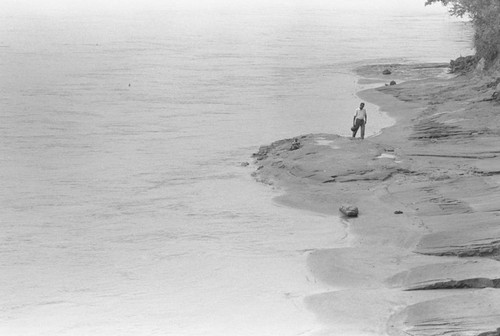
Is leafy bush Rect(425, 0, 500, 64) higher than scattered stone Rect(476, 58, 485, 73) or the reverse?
higher

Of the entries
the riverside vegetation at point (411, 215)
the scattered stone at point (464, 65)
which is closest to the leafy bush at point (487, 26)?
the scattered stone at point (464, 65)

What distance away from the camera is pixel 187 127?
45.4 m

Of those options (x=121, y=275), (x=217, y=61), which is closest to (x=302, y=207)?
(x=121, y=275)

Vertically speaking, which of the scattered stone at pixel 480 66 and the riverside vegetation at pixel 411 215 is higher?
the scattered stone at pixel 480 66

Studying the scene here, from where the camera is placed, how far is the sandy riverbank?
67.3 feet

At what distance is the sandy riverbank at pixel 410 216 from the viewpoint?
20.5 meters

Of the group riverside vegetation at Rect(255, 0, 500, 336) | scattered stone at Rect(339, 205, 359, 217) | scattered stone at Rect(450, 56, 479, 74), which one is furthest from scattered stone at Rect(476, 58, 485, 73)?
scattered stone at Rect(339, 205, 359, 217)

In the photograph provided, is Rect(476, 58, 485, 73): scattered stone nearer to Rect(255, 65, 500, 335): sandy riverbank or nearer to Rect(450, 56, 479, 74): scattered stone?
Rect(450, 56, 479, 74): scattered stone

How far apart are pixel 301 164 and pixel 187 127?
1266 centimetres

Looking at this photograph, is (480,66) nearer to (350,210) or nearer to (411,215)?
(350,210)

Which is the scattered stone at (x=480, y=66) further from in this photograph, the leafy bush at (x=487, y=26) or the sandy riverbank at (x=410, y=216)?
the sandy riverbank at (x=410, y=216)

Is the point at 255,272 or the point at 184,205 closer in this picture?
the point at 255,272

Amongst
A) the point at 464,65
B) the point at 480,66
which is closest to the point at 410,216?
the point at 480,66

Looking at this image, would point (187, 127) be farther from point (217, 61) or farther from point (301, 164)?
point (217, 61)
